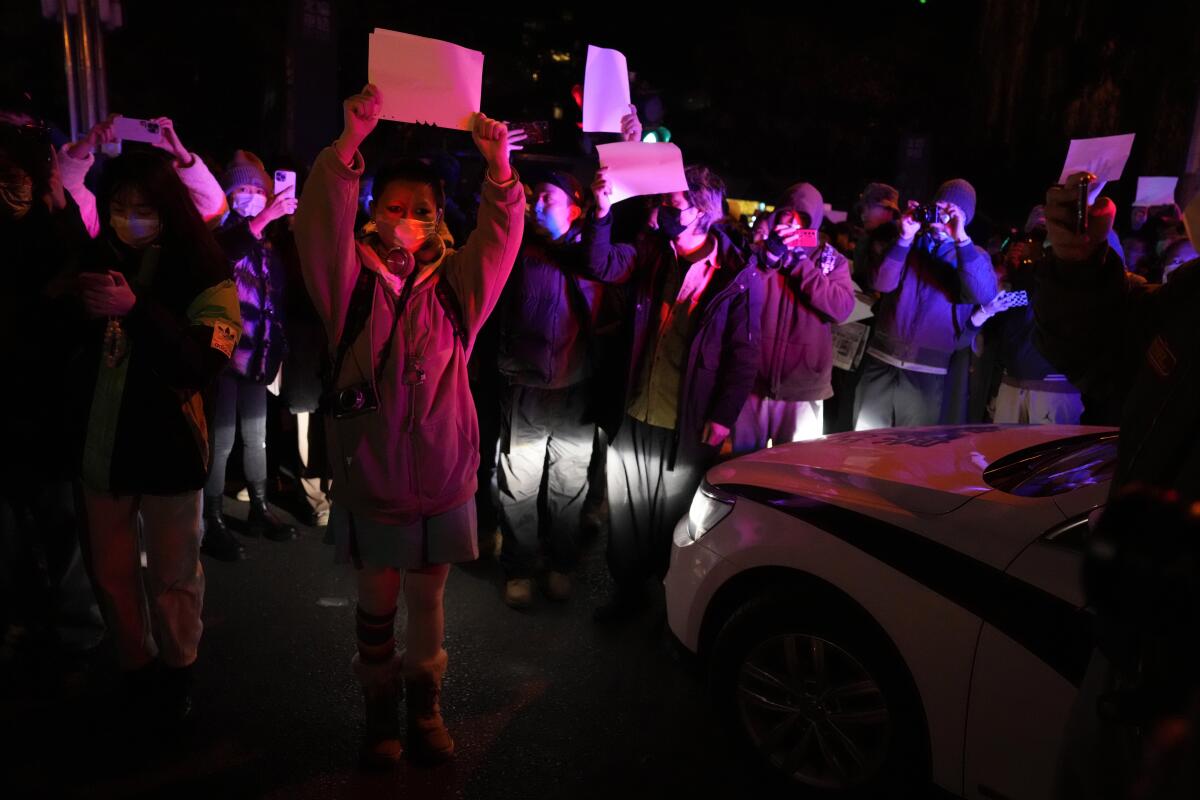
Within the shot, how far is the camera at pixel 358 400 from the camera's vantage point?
288cm

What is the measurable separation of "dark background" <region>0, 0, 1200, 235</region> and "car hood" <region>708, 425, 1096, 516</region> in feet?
35.9

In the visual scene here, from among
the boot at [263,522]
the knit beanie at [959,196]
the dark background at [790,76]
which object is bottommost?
the boot at [263,522]

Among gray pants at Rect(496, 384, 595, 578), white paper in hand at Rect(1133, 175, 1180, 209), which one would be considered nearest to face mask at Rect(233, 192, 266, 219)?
gray pants at Rect(496, 384, 595, 578)

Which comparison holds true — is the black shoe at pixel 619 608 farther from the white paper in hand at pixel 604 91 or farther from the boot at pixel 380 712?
the white paper in hand at pixel 604 91

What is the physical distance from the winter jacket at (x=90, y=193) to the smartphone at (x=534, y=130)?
2.02 meters

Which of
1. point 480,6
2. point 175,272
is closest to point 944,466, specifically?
point 175,272

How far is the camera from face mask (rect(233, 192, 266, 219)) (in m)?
5.32

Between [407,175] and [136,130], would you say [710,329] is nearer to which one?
[407,175]

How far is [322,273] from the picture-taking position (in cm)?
282

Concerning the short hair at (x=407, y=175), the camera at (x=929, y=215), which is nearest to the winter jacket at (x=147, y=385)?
the short hair at (x=407, y=175)

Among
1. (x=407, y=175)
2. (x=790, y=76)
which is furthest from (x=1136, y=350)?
(x=790, y=76)

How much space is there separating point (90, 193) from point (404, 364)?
281 centimetres

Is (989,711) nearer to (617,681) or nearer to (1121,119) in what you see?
(617,681)

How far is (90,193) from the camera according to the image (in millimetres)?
4598
